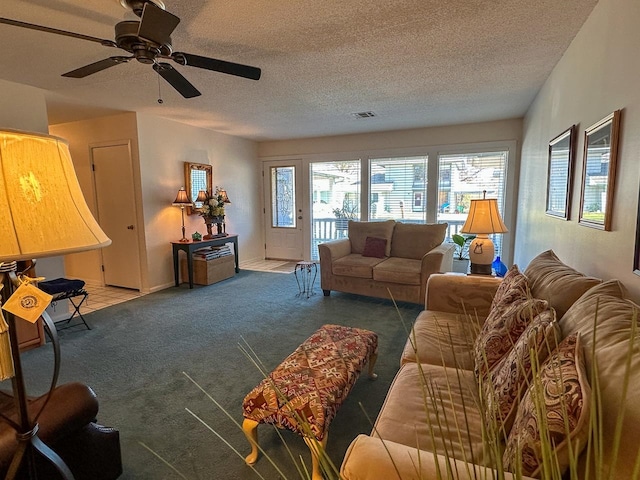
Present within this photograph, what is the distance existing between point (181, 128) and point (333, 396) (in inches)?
183

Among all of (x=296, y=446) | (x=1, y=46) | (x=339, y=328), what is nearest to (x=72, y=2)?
(x=1, y=46)

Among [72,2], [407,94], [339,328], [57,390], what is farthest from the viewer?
[407,94]

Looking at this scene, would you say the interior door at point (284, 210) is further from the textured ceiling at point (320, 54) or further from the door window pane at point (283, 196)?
the textured ceiling at point (320, 54)

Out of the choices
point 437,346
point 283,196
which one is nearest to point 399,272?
point 437,346

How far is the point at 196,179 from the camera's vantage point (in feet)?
17.1

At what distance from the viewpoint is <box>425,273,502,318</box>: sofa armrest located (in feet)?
7.61

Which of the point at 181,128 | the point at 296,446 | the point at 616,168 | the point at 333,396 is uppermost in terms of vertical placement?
the point at 181,128

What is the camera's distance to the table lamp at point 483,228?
9.86ft

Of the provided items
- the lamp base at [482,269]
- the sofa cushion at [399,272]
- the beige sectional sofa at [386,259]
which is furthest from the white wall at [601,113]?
the sofa cushion at [399,272]

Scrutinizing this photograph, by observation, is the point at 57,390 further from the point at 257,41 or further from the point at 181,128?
the point at 181,128

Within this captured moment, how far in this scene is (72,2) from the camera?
193 centimetres

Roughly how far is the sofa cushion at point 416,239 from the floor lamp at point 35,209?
3.81 metres

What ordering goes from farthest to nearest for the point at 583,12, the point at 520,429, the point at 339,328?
the point at 339,328
the point at 583,12
the point at 520,429

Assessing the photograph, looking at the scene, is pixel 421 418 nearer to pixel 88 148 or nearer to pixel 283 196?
pixel 88 148
